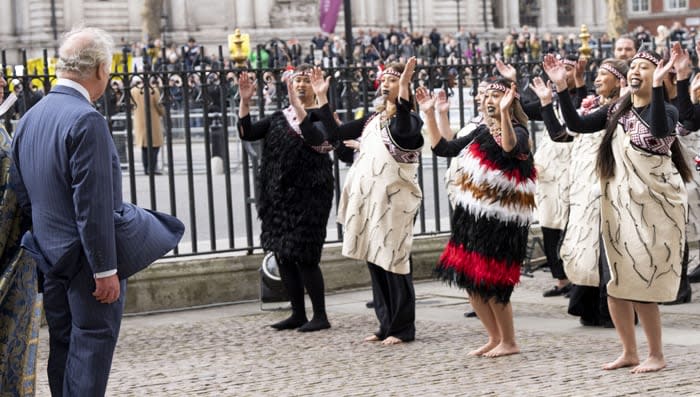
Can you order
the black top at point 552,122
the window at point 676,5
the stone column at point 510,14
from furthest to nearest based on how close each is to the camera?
1. the window at point 676,5
2. the stone column at point 510,14
3. the black top at point 552,122

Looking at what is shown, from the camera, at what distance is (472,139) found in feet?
28.2

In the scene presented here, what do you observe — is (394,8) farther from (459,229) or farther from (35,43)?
(459,229)

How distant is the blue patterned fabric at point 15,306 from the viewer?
5.88 metres

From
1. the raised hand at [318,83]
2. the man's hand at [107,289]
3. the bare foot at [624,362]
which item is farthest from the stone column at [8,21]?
the man's hand at [107,289]

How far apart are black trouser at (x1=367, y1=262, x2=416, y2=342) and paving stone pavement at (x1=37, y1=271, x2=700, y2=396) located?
0.44ft

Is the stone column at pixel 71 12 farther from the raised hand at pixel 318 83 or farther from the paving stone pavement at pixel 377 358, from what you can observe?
the raised hand at pixel 318 83

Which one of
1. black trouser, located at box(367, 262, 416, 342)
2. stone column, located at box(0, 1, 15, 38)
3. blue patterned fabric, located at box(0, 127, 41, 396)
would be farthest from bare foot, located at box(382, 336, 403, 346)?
stone column, located at box(0, 1, 15, 38)

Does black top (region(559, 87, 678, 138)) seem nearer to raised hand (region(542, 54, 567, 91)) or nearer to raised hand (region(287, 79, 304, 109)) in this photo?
raised hand (region(542, 54, 567, 91))

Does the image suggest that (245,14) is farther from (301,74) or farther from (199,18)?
(301,74)

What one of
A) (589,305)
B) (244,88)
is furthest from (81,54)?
(589,305)

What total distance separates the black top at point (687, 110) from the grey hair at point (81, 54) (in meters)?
4.14

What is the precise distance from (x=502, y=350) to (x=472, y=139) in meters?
1.24

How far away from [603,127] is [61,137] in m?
3.40

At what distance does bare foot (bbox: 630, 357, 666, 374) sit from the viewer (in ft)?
24.6
